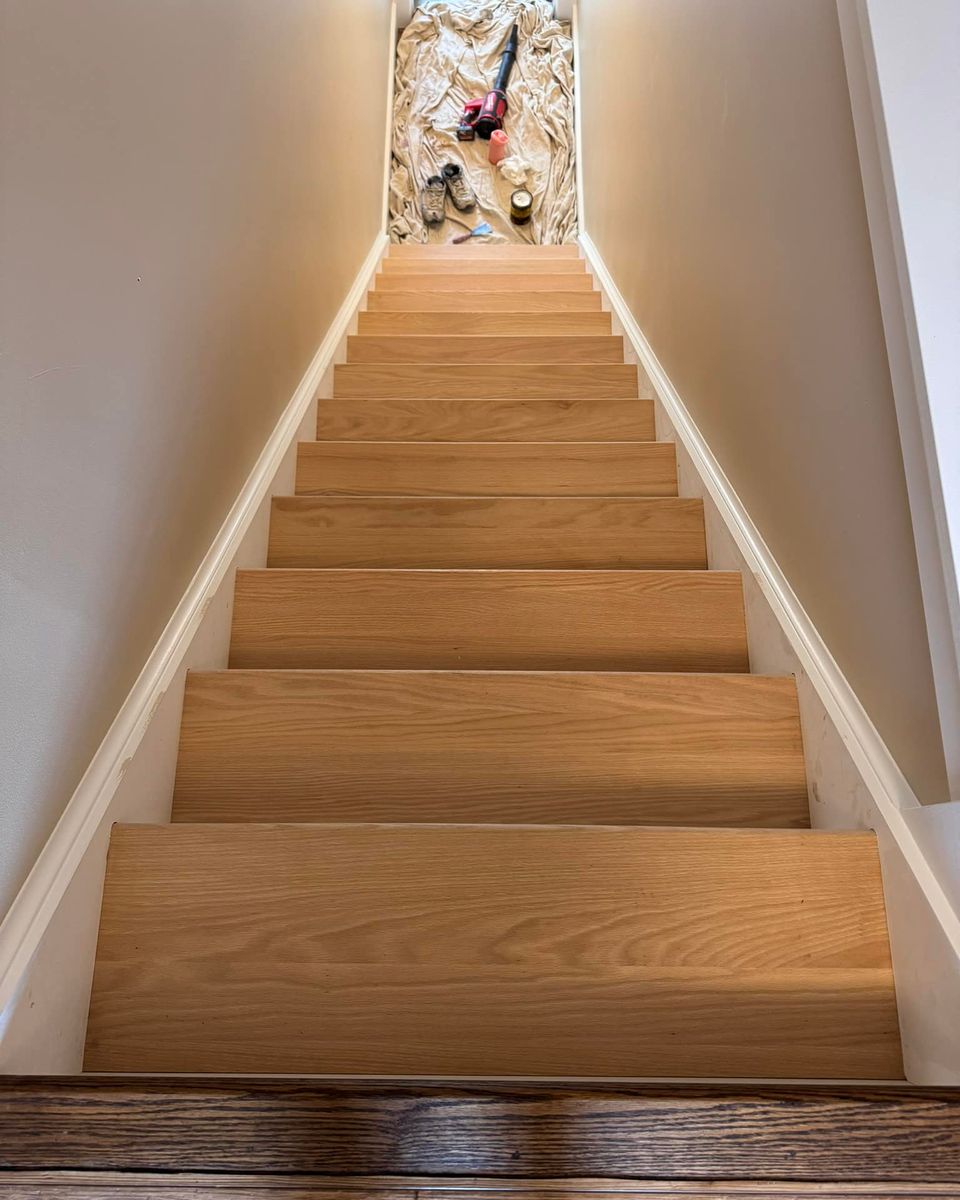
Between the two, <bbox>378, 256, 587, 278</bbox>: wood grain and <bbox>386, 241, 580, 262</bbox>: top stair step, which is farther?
<bbox>386, 241, 580, 262</bbox>: top stair step

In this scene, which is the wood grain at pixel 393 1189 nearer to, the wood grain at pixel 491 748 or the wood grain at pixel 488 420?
the wood grain at pixel 491 748

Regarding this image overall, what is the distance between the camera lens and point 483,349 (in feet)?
7.77

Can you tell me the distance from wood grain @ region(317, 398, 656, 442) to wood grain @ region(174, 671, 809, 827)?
0.95 metres

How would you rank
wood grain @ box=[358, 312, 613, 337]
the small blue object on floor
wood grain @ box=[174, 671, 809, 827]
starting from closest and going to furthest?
wood grain @ box=[174, 671, 809, 827] < wood grain @ box=[358, 312, 613, 337] < the small blue object on floor

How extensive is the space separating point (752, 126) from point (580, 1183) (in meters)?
1.61

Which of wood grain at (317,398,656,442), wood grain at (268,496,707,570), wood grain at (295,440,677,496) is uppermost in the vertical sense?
wood grain at (317,398,656,442)

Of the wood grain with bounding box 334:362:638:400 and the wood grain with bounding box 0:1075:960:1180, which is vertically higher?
the wood grain with bounding box 334:362:638:400

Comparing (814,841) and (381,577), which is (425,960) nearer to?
(814,841)

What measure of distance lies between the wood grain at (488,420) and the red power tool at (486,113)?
2.84 m

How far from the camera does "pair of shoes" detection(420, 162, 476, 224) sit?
3.86 m

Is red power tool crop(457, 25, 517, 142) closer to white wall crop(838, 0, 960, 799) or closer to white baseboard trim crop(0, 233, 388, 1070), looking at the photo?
white baseboard trim crop(0, 233, 388, 1070)

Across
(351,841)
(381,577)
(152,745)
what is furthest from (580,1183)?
(381,577)

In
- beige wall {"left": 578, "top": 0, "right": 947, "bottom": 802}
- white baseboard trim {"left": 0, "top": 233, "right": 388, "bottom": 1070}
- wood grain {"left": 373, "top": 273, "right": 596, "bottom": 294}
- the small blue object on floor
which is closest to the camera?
white baseboard trim {"left": 0, "top": 233, "right": 388, "bottom": 1070}

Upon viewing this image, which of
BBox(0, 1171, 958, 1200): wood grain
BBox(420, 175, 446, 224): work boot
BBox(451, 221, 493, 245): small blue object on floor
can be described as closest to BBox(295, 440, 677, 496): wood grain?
BBox(0, 1171, 958, 1200): wood grain
